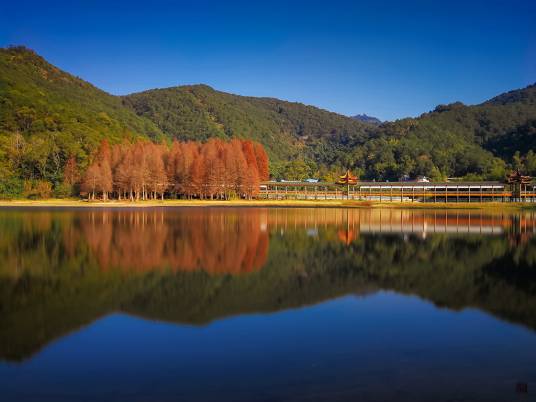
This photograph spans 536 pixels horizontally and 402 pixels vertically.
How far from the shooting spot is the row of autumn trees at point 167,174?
6450 centimetres

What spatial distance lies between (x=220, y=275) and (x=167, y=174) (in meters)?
56.9

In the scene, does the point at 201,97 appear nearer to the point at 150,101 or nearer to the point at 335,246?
the point at 150,101

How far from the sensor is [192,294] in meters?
12.2

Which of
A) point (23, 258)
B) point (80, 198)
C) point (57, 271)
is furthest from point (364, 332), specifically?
point (80, 198)

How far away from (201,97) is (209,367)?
6914 inches

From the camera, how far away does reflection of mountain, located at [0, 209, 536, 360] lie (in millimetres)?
10773

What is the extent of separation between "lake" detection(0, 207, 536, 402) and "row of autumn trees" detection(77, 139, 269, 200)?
45548 mm

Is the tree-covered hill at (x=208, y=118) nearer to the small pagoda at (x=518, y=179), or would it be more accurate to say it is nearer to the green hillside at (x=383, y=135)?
the green hillside at (x=383, y=135)

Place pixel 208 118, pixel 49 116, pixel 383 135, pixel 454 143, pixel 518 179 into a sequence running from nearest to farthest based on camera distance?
1. pixel 518 179
2. pixel 49 116
3. pixel 454 143
4. pixel 383 135
5. pixel 208 118

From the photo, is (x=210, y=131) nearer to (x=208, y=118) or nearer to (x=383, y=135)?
(x=208, y=118)

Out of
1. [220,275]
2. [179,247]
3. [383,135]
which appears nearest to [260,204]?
[179,247]

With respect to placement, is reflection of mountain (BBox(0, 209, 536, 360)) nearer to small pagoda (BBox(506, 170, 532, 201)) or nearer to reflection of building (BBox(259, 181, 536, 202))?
small pagoda (BBox(506, 170, 532, 201))

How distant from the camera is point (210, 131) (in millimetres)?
150500

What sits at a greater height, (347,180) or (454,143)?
(454,143)
